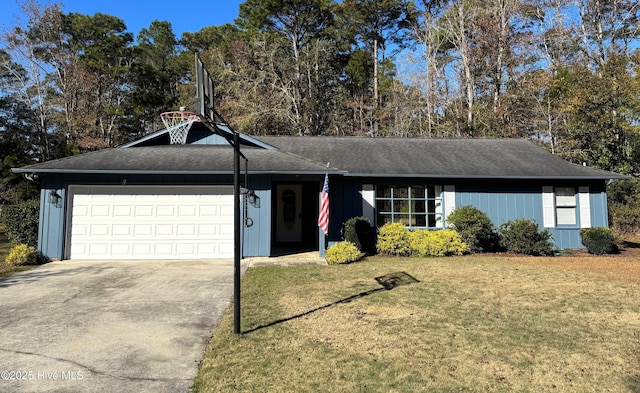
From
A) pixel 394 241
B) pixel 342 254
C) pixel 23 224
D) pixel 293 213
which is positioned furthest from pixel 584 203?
pixel 23 224

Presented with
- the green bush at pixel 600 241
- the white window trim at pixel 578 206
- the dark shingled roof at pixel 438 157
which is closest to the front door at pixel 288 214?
the dark shingled roof at pixel 438 157

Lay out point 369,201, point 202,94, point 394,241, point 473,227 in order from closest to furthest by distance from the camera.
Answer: point 202,94 < point 394,241 < point 473,227 < point 369,201

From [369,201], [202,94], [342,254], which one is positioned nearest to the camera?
[202,94]

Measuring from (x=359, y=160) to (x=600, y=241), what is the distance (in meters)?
7.97

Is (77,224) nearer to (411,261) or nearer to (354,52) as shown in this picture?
(411,261)

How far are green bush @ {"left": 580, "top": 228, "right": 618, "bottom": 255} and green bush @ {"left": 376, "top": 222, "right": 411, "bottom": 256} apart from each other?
5.89 m

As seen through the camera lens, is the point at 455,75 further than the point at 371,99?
No

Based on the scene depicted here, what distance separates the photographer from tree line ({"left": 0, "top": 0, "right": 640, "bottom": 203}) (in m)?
20.5

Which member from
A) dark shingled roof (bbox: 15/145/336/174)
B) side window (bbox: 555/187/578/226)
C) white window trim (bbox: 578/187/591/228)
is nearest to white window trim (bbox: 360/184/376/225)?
dark shingled roof (bbox: 15/145/336/174)

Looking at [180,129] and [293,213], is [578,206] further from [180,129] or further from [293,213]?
[180,129]

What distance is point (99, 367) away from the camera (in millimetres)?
3783

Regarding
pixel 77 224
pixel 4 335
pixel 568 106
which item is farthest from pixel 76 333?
pixel 568 106

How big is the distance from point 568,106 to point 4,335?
78.4 feet

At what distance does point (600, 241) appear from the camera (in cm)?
1120
